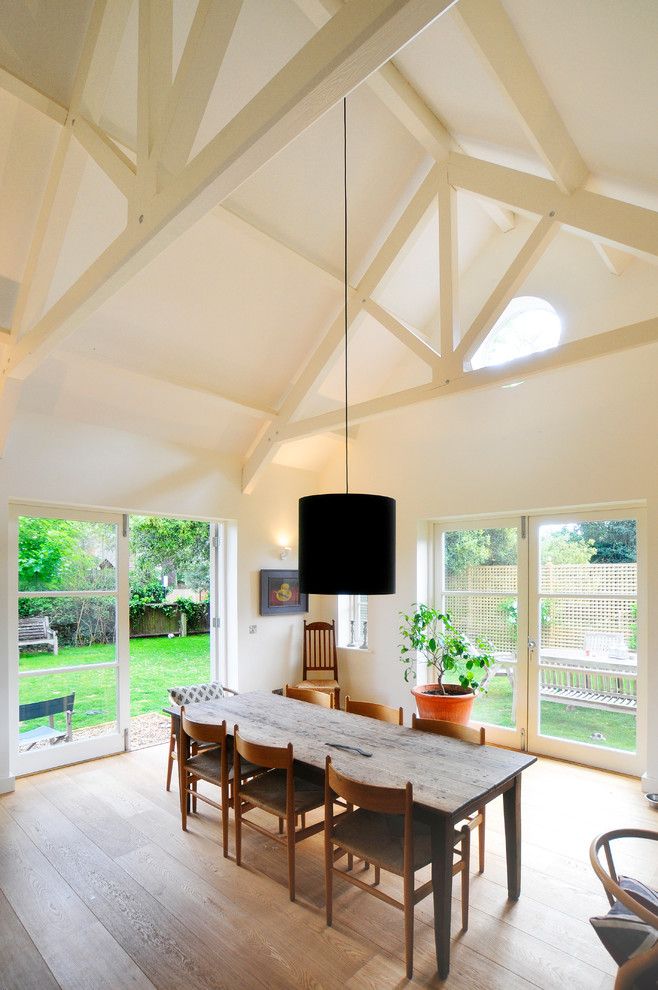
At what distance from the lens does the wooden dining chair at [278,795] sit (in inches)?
111

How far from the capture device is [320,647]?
20.7ft

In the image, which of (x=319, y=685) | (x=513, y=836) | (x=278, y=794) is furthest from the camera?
(x=319, y=685)

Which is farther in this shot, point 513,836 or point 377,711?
point 377,711

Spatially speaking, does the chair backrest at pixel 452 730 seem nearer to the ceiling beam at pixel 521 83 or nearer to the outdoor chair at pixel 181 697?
the outdoor chair at pixel 181 697

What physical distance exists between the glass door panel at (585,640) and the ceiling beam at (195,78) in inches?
163

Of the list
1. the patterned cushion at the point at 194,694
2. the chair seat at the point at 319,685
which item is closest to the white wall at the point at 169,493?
the chair seat at the point at 319,685

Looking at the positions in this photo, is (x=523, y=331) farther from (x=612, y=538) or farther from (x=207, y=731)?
(x=207, y=731)

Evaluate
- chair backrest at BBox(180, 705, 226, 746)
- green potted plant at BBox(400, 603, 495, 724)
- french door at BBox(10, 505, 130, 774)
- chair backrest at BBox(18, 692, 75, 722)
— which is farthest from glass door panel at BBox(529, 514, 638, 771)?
chair backrest at BBox(18, 692, 75, 722)

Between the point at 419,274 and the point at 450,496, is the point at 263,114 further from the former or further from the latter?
the point at 450,496

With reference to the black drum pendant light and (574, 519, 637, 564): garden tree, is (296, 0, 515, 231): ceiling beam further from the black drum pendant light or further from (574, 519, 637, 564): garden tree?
(574, 519, 637, 564): garden tree

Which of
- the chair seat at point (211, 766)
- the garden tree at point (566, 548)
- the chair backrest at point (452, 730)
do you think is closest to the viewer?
the chair backrest at point (452, 730)

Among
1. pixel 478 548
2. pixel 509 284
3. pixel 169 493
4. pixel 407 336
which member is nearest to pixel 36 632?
pixel 169 493

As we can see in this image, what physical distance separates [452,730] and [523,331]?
11.8 ft

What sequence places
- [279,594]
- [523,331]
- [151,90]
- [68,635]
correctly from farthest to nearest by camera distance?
[279,594]
[523,331]
[68,635]
[151,90]
